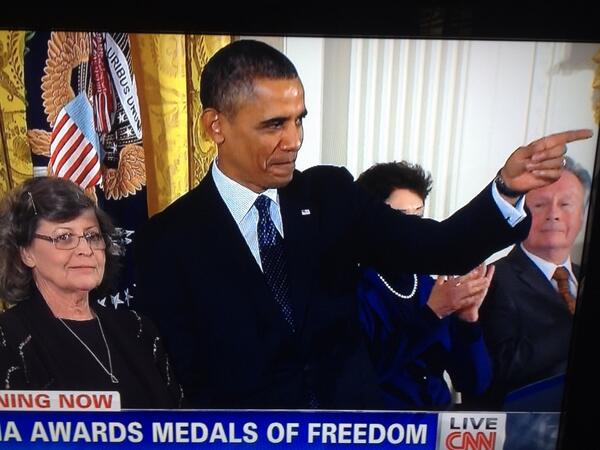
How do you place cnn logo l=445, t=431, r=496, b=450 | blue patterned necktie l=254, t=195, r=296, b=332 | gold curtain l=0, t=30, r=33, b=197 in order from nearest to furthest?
1. gold curtain l=0, t=30, r=33, b=197
2. blue patterned necktie l=254, t=195, r=296, b=332
3. cnn logo l=445, t=431, r=496, b=450

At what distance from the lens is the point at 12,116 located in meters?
1.20

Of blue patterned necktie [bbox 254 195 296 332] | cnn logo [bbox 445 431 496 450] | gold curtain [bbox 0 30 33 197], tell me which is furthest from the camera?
cnn logo [bbox 445 431 496 450]

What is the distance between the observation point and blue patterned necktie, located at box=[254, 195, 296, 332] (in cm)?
127

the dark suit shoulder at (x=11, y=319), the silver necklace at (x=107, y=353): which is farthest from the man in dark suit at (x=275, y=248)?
the dark suit shoulder at (x=11, y=319)

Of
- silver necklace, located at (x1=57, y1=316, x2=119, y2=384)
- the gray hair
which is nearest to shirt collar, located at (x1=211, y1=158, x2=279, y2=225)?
silver necklace, located at (x1=57, y1=316, x2=119, y2=384)

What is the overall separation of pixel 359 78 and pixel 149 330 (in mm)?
664

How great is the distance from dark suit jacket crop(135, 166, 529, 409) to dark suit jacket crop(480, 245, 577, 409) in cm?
9

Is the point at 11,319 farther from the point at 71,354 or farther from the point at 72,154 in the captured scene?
the point at 72,154

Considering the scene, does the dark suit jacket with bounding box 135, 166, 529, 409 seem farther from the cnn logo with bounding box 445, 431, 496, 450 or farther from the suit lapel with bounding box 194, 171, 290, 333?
the cnn logo with bounding box 445, 431, 496, 450

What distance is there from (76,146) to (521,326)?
990mm

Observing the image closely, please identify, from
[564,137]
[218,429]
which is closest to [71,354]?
[218,429]

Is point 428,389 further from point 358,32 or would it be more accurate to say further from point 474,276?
point 358,32

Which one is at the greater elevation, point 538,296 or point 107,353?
point 538,296

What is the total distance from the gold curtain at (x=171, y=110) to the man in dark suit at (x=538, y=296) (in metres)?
0.67
